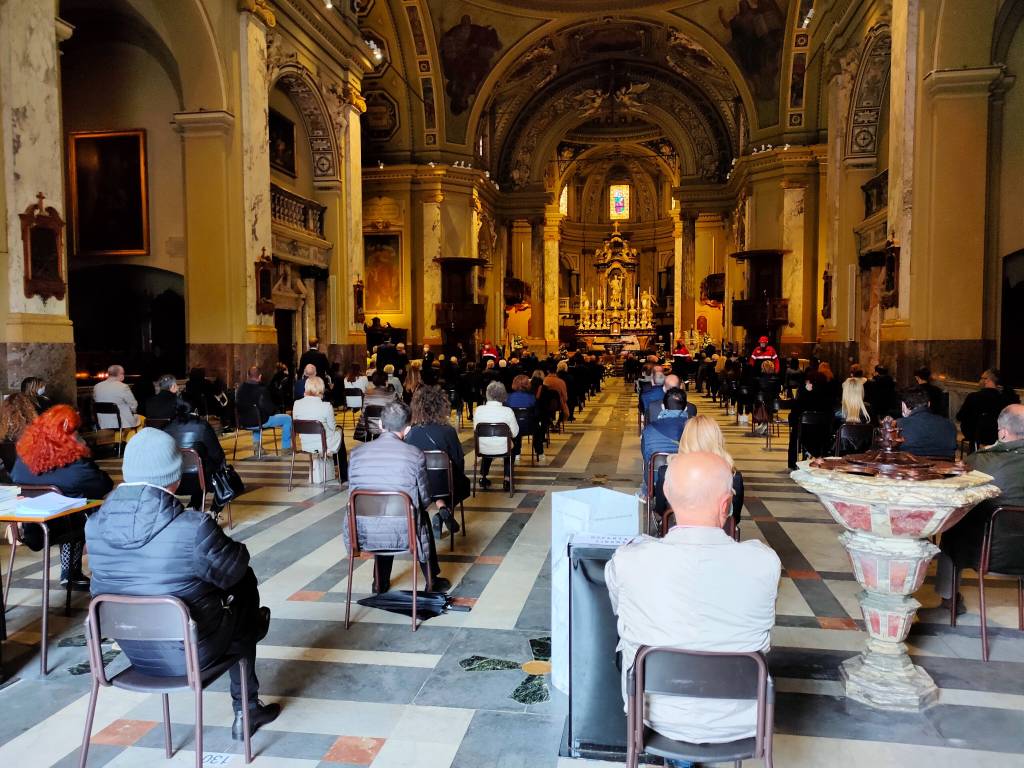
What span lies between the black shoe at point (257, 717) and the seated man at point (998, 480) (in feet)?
11.8

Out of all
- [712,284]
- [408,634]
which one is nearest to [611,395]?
[712,284]

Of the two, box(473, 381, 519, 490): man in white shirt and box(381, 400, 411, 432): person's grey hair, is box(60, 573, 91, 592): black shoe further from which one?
box(473, 381, 519, 490): man in white shirt

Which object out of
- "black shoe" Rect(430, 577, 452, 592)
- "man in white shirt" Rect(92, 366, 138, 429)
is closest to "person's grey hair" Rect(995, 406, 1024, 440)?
"black shoe" Rect(430, 577, 452, 592)

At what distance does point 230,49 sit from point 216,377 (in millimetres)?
5475

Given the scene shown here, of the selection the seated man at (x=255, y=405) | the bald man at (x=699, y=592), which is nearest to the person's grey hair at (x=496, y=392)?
the seated man at (x=255, y=405)

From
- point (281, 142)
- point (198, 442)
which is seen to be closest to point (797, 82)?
point (281, 142)

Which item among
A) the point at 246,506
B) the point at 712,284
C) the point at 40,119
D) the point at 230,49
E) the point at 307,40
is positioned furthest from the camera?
the point at 712,284

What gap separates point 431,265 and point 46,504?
1974 cm

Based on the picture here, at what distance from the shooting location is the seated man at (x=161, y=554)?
2.70 meters

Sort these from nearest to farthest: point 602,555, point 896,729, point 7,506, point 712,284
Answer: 1. point 602,555
2. point 896,729
3. point 7,506
4. point 712,284

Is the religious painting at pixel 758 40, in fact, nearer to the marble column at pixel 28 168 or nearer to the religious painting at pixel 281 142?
the religious painting at pixel 281 142

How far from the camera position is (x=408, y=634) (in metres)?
4.12

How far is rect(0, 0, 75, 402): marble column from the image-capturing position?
25.9ft

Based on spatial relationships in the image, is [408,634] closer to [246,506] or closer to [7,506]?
[7,506]
